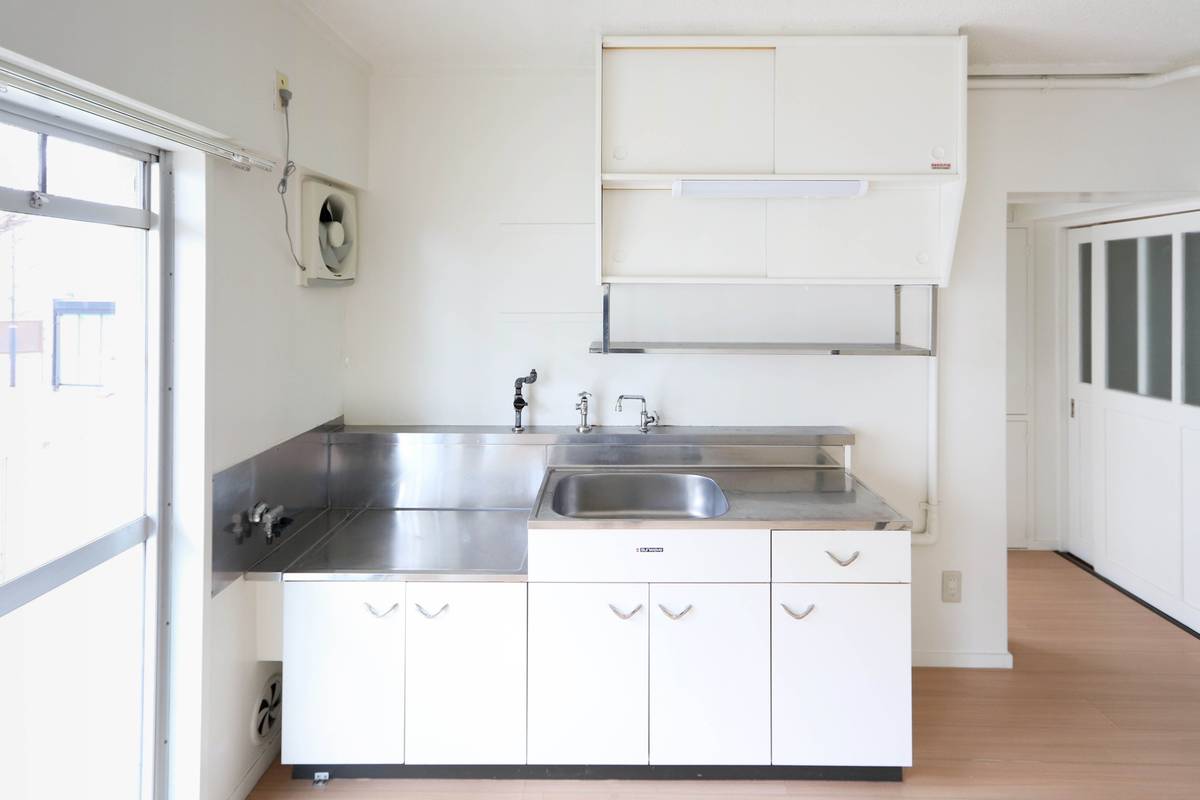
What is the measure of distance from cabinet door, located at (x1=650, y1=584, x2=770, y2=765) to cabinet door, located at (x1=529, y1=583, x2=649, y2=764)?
49mm

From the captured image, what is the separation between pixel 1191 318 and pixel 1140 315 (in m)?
0.36

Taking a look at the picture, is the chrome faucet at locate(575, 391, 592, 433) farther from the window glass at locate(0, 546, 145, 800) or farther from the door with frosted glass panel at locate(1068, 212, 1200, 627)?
the door with frosted glass panel at locate(1068, 212, 1200, 627)

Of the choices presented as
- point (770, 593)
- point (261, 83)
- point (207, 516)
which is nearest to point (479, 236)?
point (261, 83)

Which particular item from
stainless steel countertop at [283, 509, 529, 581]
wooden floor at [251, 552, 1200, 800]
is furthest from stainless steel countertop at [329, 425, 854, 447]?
wooden floor at [251, 552, 1200, 800]

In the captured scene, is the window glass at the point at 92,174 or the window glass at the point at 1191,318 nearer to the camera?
the window glass at the point at 92,174

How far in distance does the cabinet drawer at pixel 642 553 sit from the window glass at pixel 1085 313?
3.06 m

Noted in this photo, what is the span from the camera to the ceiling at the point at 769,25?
97.2 inches

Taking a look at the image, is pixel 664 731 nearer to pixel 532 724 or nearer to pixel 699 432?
pixel 532 724

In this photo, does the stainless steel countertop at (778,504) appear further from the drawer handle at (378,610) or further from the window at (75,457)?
the window at (75,457)

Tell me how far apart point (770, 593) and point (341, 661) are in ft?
4.08

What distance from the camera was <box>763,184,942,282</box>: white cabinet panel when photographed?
9.20 ft

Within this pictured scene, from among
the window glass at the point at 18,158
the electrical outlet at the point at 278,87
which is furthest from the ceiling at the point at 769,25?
the window glass at the point at 18,158

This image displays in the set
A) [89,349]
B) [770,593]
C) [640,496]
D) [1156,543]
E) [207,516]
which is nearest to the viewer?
[89,349]

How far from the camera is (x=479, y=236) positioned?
310 centimetres
